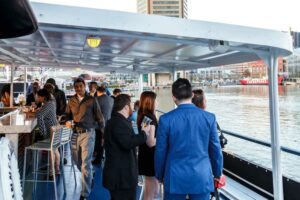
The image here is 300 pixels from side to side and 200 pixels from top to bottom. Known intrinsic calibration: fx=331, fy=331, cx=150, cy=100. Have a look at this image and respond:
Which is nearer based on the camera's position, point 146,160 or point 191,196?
point 191,196

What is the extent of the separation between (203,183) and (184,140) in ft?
1.03

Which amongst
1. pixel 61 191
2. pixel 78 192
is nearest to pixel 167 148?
pixel 78 192

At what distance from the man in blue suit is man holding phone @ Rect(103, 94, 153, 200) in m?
0.38

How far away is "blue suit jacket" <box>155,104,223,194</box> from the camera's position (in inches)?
86.1

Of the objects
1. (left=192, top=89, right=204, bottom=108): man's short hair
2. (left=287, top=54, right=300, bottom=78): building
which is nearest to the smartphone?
(left=192, top=89, right=204, bottom=108): man's short hair

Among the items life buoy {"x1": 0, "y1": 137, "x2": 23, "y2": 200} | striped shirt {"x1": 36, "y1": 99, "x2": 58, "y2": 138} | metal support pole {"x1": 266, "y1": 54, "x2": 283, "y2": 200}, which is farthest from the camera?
striped shirt {"x1": 36, "y1": 99, "x2": 58, "y2": 138}

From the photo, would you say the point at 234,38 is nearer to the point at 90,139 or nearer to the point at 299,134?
the point at 90,139

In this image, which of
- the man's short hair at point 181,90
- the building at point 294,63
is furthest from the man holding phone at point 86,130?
the building at point 294,63

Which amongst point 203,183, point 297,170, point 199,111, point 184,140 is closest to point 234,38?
point 199,111

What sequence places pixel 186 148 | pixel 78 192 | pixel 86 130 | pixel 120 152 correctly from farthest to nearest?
pixel 78 192, pixel 86 130, pixel 120 152, pixel 186 148

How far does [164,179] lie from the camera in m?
2.29

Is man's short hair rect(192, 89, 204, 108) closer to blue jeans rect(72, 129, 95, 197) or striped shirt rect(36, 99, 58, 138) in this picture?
blue jeans rect(72, 129, 95, 197)

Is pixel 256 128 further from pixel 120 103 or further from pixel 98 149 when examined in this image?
pixel 120 103

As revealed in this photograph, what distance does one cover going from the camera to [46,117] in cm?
448
